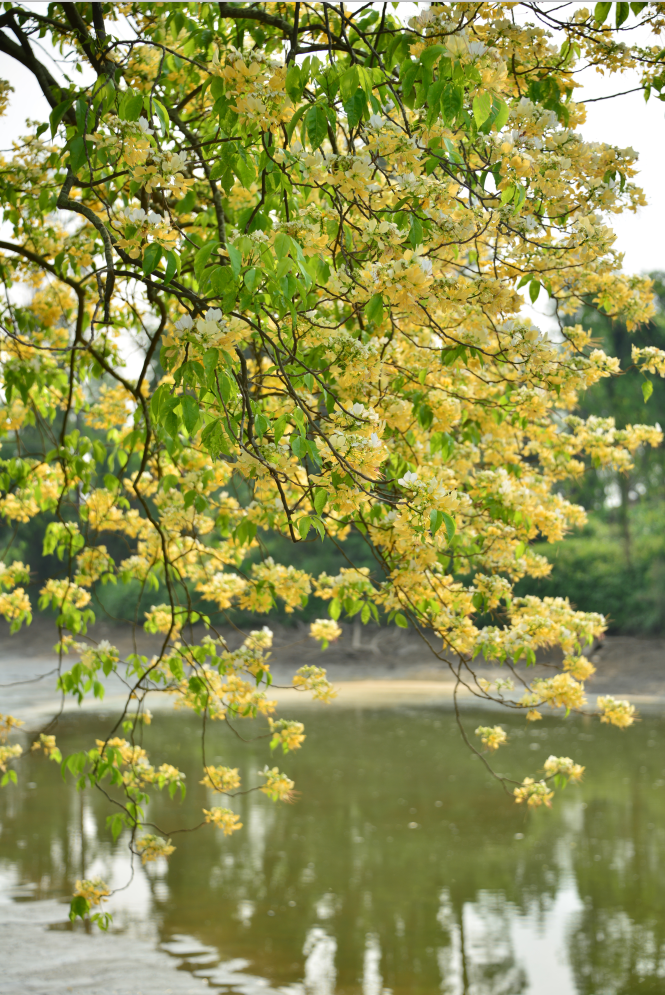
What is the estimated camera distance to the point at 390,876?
6.28 meters

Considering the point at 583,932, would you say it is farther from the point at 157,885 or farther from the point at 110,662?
the point at 110,662

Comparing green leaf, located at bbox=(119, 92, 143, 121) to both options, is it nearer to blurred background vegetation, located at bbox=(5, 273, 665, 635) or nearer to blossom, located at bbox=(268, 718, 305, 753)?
blossom, located at bbox=(268, 718, 305, 753)

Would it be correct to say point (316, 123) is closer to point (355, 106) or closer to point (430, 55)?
point (355, 106)

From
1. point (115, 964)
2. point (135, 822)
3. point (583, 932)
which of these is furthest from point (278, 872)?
point (135, 822)

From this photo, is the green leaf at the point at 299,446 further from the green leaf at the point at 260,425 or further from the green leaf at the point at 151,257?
the green leaf at the point at 151,257

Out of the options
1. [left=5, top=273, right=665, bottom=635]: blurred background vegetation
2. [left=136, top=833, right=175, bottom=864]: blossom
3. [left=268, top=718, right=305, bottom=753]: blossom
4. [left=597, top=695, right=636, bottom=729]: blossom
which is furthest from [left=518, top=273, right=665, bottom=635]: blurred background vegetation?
[left=136, top=833, right=175, bottom=864]: blossom

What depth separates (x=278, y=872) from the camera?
21.0ft

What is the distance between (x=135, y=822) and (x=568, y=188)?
102 inches

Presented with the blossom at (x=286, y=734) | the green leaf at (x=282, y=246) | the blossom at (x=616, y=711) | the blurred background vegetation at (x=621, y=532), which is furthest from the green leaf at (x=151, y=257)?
the blurred background vegetation at (x=621, y=532)

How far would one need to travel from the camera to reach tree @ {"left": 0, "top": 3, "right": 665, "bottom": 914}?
2.20m

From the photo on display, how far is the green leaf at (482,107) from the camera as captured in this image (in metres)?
2.15

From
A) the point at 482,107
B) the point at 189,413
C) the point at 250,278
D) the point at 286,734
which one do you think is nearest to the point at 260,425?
the point at 189,413

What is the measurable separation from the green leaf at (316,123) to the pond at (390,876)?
421 centimetres

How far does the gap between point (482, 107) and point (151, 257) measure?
2.82 feet
